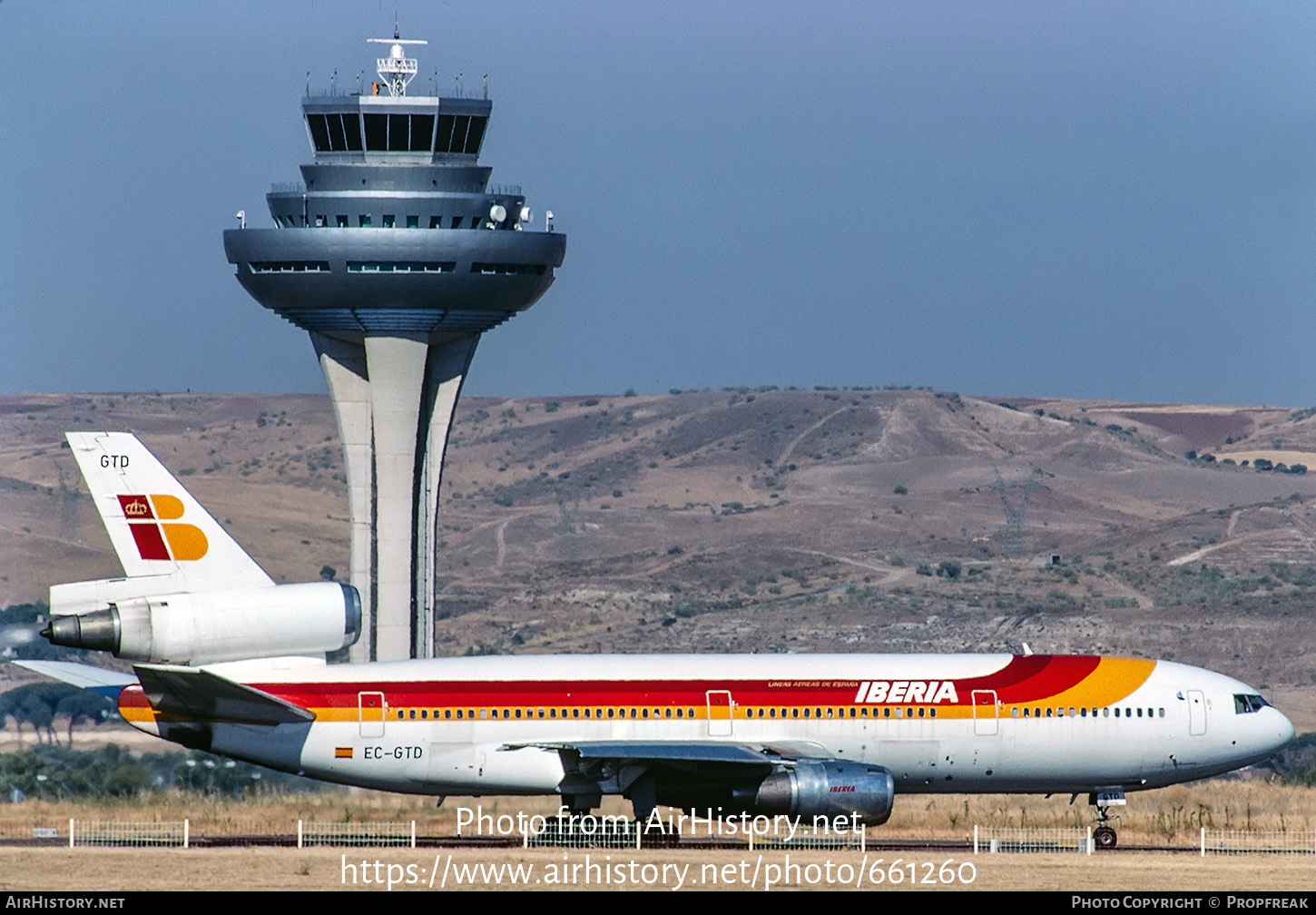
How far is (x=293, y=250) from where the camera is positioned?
8044 cm

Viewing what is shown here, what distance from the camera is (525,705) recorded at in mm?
51938

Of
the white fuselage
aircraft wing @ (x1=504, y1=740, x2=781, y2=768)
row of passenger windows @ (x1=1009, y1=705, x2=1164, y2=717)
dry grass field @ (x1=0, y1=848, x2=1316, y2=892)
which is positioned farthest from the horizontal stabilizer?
row of passenger windows @ (x1=1009, y1=705, x2=1164, y2=717)

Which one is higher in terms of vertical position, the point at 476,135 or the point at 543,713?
the point at 476,135

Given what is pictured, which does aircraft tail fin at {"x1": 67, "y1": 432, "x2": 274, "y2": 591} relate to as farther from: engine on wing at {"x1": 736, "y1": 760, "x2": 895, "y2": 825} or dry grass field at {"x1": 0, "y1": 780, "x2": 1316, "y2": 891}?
engine on wing at {"x1": 736, "y1": 760, "x2": 895, "y2": 825}

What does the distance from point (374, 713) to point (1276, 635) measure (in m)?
77.4

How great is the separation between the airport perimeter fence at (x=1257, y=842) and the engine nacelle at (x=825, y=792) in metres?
7.05

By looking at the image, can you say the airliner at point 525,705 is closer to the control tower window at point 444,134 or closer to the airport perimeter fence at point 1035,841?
the airport perimeter fence at point 1035,841

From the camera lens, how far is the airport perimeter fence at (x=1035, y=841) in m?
51.2

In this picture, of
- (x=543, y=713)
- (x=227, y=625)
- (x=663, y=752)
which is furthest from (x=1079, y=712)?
(x=227, y=625)

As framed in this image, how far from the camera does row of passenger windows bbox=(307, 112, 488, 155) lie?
8144cm

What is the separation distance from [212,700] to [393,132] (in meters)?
34.8

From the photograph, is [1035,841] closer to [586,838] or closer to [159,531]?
[586,838]

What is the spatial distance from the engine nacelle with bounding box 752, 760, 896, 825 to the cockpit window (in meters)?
9.17
